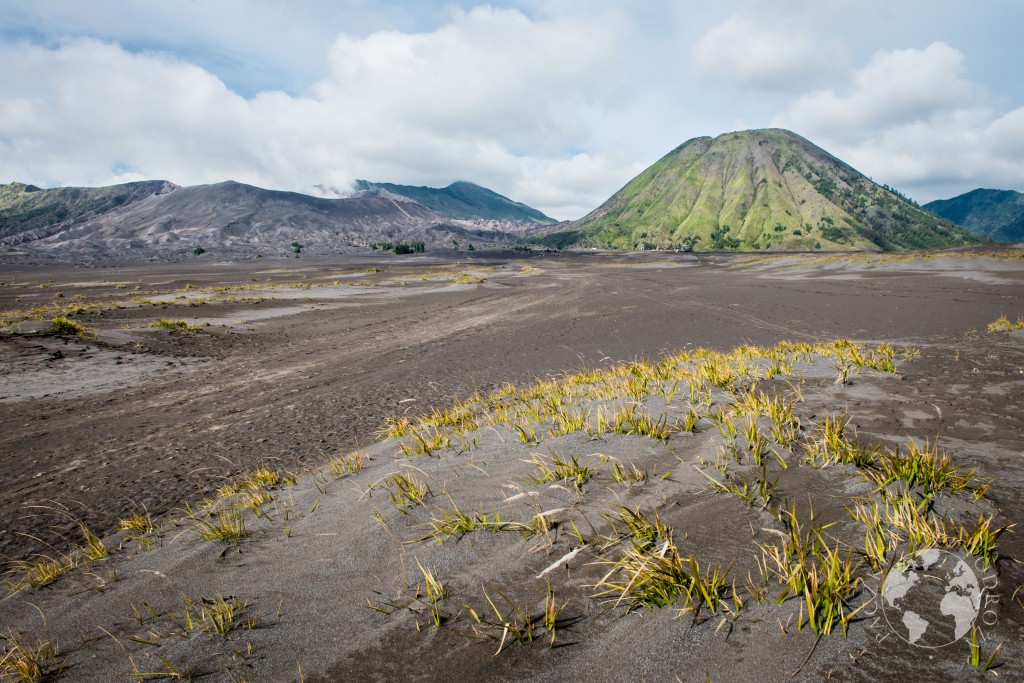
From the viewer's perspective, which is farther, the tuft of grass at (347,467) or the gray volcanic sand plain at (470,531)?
the tuft of grass at (347,467)

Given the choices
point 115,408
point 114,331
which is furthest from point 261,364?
point 114,331

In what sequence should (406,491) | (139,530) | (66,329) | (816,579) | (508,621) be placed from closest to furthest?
1. (816,579)
2. (508,621)
3. (406,491)
4. (139,530)
5. (66,329)

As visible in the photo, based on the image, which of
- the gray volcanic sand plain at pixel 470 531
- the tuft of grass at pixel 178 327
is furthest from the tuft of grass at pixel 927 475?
the tuft of grass at pixel 178 327

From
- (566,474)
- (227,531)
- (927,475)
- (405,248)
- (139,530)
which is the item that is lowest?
(139,530)

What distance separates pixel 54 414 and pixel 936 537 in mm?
17017

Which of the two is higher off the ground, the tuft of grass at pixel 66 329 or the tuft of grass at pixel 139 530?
the tuft of grass at pixel 66 329

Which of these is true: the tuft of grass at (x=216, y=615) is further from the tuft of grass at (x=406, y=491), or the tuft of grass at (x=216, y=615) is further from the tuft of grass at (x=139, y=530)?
the tuft of grass at (x=139, y=530)

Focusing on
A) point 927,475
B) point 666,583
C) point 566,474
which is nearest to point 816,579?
point 666,583

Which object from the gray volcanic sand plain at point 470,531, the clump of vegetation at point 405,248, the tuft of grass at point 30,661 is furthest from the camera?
the clump of vegetation at point 405,248

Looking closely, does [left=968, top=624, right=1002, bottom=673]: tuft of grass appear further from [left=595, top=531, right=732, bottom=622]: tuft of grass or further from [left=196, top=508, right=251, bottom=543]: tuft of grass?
[left=196, top=508, right=251, bottom=543]: tuft of grass

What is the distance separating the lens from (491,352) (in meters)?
18.2

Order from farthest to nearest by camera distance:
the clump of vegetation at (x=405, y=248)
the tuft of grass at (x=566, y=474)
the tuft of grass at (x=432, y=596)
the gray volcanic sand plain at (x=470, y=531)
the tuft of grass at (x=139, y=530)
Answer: the clump of vegetation at (x=405, y=248)
the tuft of grass at (x=139, y=530)
the tuft of grass at (x=566, y=474)
the tuft of grass at (x=432, y=596)
the gray volcanic sand plain at (x=470, y=531)

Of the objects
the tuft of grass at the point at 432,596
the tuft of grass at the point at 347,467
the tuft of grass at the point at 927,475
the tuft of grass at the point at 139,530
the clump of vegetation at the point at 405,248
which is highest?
the clump of vegetation at the point at 405,248

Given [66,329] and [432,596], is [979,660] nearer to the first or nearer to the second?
[432,596]
